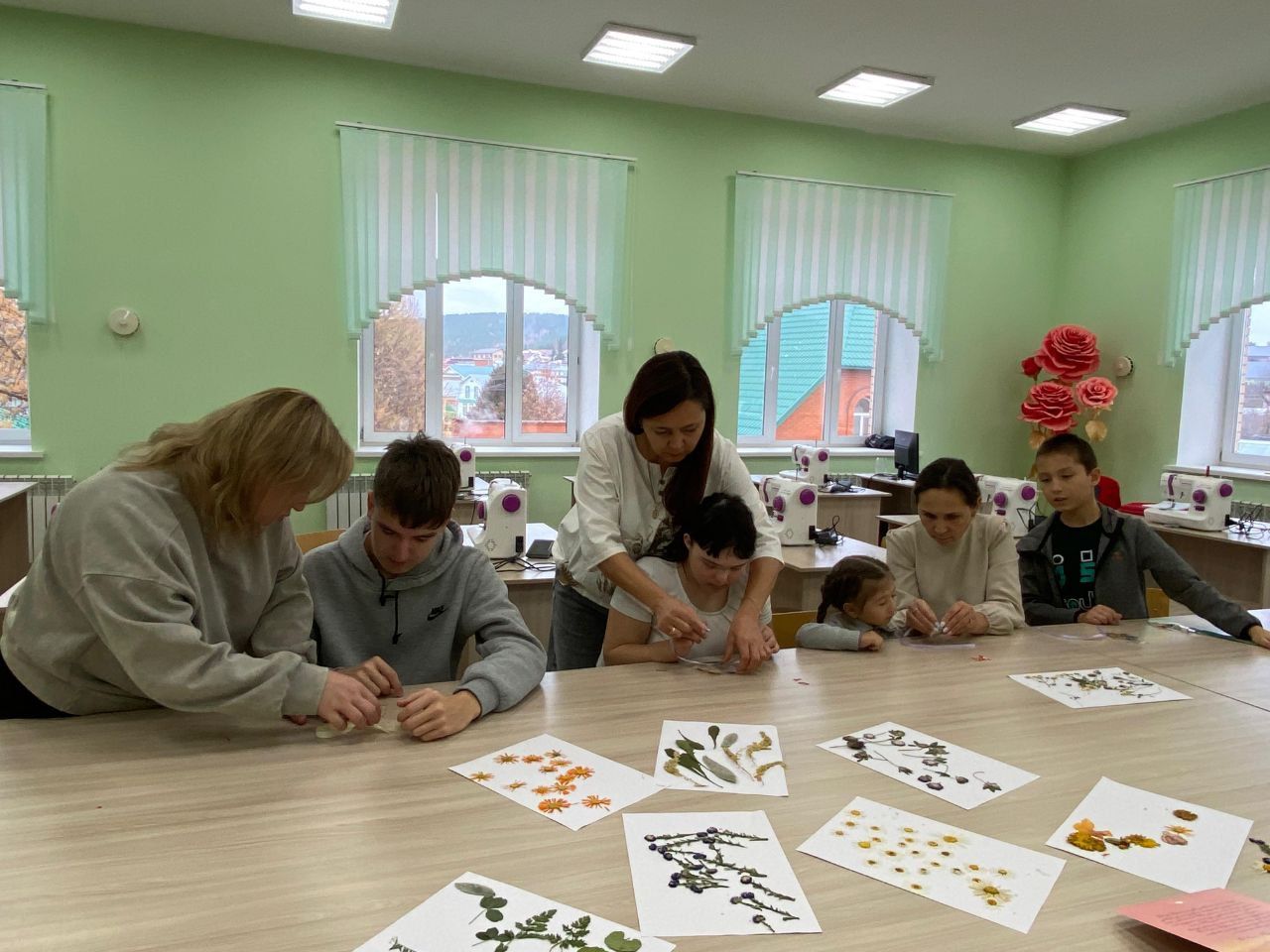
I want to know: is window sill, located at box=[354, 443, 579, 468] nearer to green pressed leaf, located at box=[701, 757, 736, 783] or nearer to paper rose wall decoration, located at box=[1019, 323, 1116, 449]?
paper rose wall decoration, located at box=[1019, 323, 1116, 449]

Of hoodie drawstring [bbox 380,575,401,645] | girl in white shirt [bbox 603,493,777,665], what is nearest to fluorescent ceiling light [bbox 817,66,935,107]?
girl in white shirt [bbox 603,493,777,665]

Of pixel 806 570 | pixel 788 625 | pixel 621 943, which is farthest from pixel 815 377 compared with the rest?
pixel 621 943

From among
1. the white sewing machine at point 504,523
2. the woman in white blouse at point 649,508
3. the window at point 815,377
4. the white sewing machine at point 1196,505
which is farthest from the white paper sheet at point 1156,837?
the window at point 815,377

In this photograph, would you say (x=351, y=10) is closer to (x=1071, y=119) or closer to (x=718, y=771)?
(x=718, y=771)

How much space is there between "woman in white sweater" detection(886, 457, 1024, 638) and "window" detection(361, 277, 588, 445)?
3.35 metres

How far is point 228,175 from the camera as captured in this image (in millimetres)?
4586

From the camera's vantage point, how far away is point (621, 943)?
0.90 metres

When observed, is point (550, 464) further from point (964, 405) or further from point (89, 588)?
point (89, 588)

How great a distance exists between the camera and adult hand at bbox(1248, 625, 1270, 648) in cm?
210

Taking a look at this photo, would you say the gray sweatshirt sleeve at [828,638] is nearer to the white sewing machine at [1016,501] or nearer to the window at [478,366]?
the white sewing machine at [1016,501]

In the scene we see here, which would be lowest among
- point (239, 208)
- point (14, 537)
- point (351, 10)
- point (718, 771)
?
point (14, 537)

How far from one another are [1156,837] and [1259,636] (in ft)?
4.09

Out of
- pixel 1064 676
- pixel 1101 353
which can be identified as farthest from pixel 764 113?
pixel 1064 676

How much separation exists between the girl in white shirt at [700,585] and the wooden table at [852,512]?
10.4 ft
